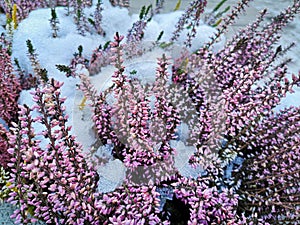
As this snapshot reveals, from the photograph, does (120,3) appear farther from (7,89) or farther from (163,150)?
(163,150)

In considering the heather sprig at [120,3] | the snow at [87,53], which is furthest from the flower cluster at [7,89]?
the heather sprig at [120,3]

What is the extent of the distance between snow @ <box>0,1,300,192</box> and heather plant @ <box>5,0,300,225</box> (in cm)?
4

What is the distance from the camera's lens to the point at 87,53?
4.41 feet

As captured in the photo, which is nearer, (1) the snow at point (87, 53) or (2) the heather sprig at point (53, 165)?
(2) the heather sprig at point (53, 165)

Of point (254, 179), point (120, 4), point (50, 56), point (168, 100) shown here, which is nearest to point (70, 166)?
point (168, 100)

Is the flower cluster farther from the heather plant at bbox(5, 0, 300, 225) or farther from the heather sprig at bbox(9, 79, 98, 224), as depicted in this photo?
the heather sprig at bbox(9, 79, 98, 224)

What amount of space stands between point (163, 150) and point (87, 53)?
0.67 m

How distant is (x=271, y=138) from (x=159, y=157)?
1.40 feet

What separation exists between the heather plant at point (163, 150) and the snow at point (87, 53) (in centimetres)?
4

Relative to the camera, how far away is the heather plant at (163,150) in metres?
0.67

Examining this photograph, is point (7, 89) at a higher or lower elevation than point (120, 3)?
lower

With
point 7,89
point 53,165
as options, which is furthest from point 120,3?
point 53,165

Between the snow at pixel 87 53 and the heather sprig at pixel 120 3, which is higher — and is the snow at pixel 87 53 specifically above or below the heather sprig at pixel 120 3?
below

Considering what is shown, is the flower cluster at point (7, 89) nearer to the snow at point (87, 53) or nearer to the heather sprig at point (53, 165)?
the snow at point (87, 53)
